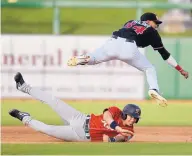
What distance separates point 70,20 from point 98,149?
1031 inches

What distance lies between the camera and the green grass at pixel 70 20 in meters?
30.8

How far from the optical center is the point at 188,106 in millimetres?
19062

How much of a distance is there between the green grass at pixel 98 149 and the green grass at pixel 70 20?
18.8 meters

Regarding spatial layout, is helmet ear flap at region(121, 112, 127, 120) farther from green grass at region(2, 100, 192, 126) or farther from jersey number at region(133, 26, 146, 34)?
green grass at region(2, 100, 192, 126)

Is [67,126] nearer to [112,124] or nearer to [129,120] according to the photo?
[112,124]

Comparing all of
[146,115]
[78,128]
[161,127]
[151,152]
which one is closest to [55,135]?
[78,128]

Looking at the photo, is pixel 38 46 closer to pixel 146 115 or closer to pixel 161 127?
pixel 146 115

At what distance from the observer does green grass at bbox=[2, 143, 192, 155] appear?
9602mm

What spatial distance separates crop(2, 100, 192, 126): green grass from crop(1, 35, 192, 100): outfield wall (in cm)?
66

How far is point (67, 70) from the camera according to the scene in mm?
20234

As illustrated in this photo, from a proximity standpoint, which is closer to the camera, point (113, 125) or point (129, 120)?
point (113, 125)

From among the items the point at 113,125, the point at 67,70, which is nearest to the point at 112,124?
the point at 113,125

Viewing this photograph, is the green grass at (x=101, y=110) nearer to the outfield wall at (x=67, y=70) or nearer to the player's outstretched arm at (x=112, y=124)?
Answer: the outfield wall at (x=67, y=70)

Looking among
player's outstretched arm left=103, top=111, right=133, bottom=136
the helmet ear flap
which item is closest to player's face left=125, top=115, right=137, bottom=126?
the helmet ear flap
